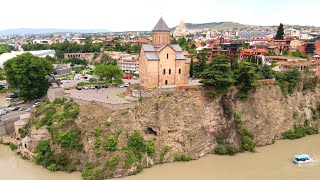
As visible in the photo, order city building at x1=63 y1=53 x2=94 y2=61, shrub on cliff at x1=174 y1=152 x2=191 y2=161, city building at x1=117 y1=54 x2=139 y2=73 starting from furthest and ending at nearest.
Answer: city building at x1=63 y1=53 x2=94 y2=61 → city building at x1=117 y1=54 x2=139 y2=73 → shrub on cliff at x1=174 y1=152 x2=191 y2=161

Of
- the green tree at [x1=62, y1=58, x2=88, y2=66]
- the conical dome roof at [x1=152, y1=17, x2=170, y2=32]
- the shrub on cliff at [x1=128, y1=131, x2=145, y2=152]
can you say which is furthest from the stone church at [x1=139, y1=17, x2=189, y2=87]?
the green tree at [x1=62, y1=58, x2=88, y2=66]

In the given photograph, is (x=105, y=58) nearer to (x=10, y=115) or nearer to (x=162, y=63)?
(x=10, y=115)

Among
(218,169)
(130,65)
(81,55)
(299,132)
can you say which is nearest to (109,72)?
(218,169)

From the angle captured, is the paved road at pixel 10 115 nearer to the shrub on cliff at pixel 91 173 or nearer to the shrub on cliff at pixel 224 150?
the shrub on cliff at pixel 91 173

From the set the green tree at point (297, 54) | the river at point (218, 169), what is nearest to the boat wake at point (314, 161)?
the river at point (218, 169)

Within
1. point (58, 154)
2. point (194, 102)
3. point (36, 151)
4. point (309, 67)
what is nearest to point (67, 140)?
point (58, 154)

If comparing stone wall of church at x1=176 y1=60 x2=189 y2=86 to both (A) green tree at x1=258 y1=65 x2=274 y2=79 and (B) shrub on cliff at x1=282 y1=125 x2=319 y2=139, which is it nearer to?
(A) green tree at x1=258 y1=65 x2=274 y2=79
